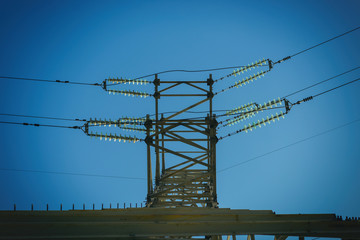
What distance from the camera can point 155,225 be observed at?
8.99 metres

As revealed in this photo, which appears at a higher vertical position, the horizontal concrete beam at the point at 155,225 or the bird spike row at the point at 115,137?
the bird spike row at the point at 115,137

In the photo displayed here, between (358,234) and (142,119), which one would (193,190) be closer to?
(142,119)

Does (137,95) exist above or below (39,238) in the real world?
above

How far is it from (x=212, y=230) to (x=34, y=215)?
4.17 m

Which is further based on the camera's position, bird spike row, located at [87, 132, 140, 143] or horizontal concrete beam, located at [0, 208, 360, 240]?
bird spike row, located at [87, 132, 140, 143]

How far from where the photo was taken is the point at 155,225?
354 inches

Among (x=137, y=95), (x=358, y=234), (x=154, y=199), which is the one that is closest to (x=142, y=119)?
(x=137, y=95)

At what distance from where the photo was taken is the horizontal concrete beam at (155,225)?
866 centimetres

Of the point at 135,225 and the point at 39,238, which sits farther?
the point at 135,225

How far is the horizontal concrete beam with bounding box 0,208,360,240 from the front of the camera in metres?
8.66

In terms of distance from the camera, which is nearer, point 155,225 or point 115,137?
point 155,225

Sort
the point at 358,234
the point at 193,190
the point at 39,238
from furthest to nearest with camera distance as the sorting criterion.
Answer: the point at 193,190 < the point at 358,234 < the point at 39,238

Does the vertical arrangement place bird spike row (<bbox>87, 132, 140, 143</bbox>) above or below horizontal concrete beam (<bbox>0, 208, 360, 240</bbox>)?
above

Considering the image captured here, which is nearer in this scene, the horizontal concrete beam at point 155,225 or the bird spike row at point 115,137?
the horizontal concrete beam at point 155,225
